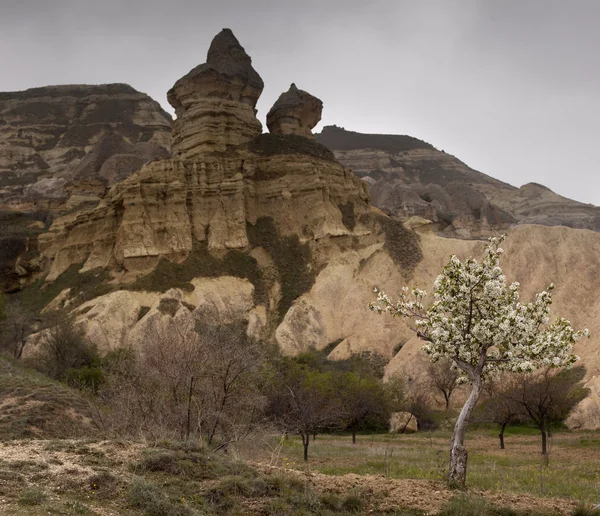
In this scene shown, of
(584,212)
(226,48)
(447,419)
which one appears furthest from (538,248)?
(584,212)

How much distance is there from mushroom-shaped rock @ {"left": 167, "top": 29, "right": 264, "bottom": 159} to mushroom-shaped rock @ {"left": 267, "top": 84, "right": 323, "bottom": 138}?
3.27m

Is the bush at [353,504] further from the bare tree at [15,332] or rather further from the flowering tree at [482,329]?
the bare tree at [15,332]

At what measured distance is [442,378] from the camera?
42375 millimetres

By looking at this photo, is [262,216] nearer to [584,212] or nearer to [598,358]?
[598,358]

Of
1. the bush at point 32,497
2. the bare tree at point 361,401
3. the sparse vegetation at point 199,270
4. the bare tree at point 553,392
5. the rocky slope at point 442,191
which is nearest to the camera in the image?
the bush at point 32,497

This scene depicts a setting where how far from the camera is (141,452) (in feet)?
37.0

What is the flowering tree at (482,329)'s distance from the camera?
12.1m

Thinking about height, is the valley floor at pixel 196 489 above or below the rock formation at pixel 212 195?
below

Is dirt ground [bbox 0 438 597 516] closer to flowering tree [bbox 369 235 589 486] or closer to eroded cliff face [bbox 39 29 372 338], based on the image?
flowering tree [bbox 369 235 589 486]

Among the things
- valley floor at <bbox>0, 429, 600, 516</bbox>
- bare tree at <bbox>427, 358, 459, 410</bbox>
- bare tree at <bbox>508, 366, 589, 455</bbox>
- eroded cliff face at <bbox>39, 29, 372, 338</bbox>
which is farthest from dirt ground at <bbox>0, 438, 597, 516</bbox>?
eroded cliff face at <bbox>39, 29, 372, 338</bbox>

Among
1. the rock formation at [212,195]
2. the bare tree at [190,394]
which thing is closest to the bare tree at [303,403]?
the bare tree at [190,394]

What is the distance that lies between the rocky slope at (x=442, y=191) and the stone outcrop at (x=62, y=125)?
4724 cm

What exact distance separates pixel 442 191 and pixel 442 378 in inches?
3100

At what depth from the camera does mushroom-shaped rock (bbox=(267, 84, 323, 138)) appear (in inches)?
2813
